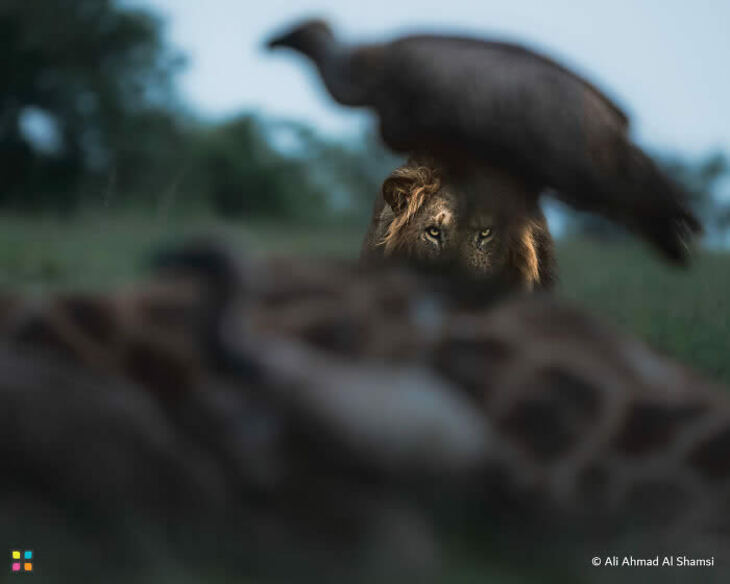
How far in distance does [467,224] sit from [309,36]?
1.41 m

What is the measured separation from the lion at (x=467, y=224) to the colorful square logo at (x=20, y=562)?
2582 mm

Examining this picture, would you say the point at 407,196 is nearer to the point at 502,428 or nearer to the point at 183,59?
the point at 502,428

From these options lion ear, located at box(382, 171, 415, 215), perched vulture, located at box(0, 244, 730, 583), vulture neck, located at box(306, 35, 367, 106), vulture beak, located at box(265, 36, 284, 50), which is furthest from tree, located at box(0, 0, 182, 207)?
perched vulture, located at box(0, 244, 730, 583)

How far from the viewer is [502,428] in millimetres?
2631

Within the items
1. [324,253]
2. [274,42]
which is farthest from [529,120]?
[274,42]

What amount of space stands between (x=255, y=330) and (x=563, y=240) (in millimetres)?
8294

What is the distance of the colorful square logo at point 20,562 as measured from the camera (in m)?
2.29

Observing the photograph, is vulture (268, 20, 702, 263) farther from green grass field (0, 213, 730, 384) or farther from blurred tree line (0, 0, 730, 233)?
blurred tree line (0, 0, 730, 233)

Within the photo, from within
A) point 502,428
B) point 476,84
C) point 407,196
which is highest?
point 407,196

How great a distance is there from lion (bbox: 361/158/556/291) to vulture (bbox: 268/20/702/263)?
0.80 ft

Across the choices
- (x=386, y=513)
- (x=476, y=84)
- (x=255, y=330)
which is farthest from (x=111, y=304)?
(x=476, y=84)

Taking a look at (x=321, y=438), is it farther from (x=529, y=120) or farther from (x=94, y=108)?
(x=94, y=108)

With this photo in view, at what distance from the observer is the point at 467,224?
4.82m

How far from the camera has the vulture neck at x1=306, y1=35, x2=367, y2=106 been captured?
421 centimetres
